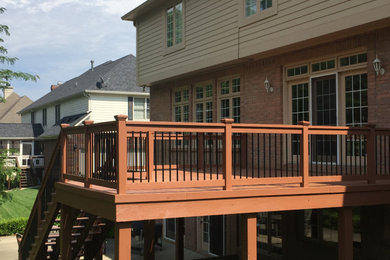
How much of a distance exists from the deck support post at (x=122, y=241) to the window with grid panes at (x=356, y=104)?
556 centimetres

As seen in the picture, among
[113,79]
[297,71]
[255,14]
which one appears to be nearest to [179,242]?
[297,71]

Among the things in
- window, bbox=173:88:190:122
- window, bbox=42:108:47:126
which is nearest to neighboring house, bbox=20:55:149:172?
window, bbox=42:108:47:126

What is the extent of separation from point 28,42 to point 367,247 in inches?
2262

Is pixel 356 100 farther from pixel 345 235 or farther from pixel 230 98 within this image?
pixel 230 98

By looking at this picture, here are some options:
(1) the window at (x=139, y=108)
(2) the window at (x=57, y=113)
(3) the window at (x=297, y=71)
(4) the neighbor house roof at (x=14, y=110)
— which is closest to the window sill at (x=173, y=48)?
(3) the window at (x=297, y=71)

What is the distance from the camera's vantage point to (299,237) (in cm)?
1145

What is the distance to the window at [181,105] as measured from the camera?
16.0m

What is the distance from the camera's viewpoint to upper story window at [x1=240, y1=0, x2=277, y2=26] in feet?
36.9

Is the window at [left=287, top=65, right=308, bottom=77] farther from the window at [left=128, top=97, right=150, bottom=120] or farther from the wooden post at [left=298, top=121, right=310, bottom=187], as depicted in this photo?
the window at [left=128, top=97, right=150, bottom=120]

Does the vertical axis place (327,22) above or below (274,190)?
above

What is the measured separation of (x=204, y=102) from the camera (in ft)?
49.1

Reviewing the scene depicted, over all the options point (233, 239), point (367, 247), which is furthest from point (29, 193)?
point (367, 247)

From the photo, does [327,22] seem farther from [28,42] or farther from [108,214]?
[28,42]

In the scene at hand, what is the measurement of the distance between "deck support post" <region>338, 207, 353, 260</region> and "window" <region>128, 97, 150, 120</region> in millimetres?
25247
